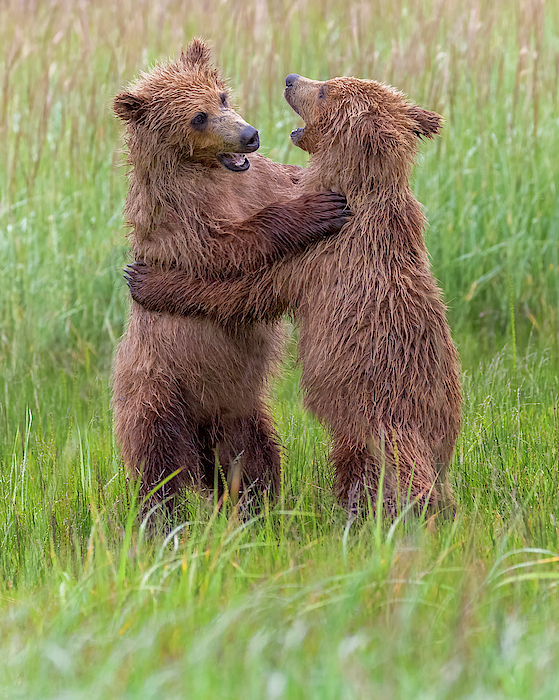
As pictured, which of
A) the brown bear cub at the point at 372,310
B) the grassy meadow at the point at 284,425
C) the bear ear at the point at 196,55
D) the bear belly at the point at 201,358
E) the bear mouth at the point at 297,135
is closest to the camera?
the grassy meadow at the point at 284,425

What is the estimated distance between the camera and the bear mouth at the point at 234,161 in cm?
349

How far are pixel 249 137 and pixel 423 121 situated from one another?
667 mm

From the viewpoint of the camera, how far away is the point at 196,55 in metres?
3.70

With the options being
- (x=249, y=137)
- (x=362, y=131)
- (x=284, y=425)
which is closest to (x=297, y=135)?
(x=249, y=137)

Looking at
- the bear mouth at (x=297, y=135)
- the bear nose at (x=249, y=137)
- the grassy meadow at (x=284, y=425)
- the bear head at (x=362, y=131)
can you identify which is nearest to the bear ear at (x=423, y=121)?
the bear head at (x=362, y=131)

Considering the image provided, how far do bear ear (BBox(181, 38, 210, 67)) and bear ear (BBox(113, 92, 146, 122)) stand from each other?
313 mm

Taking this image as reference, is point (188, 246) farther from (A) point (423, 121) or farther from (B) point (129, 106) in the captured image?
(A) point (423, 121)

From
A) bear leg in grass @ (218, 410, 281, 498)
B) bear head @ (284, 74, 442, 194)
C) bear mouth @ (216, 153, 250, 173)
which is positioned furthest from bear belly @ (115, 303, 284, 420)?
bear head @ (284, 74, 442, 194)

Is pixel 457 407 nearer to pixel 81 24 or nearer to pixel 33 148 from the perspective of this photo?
pixel 33 148

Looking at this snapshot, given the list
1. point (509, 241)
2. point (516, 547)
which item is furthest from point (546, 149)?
point (516, 547)

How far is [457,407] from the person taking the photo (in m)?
3.30

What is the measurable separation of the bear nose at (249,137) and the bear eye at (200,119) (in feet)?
0.57

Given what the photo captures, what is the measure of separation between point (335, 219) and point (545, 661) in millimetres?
1692

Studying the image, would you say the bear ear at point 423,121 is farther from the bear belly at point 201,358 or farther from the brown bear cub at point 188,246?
the bear belly at point 201,358
